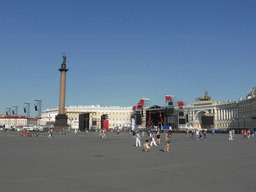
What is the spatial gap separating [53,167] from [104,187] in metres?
4.55

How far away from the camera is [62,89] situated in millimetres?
65625

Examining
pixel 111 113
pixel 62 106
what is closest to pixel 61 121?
pixel 62 106

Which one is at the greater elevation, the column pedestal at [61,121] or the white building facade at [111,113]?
the white building facade at [111,113]

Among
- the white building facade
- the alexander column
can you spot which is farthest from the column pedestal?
the white building facade

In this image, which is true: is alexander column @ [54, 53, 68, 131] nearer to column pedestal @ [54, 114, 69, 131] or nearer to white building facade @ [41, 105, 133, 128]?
column pedestal @ [54, 114, 69, 131]

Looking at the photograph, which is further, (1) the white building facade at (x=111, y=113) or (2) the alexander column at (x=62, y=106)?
(1) the white building facade at (x=111, y=113)

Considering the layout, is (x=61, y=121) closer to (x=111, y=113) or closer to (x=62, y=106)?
(x=62, y=106)

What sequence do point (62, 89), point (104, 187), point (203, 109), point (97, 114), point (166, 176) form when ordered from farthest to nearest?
1. point (97, 114)
2. point (203, 109)
3. point (62, 89)
4. point (166, 176)
5. point (104, 187)

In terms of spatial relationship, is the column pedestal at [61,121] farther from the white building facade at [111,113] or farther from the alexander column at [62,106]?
the white building facade at [111,113]

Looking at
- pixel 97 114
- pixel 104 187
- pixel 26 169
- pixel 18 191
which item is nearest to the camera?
pixel 18 191

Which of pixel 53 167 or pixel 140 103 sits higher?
pixel 140 103

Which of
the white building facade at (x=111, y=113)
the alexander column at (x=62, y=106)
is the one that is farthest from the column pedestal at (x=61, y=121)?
the white building facade at (x=111, y=113)

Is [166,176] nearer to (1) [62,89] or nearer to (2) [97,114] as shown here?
(1) [62,89]

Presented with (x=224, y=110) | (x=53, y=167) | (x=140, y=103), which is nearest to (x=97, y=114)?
(x=140, y=103)
